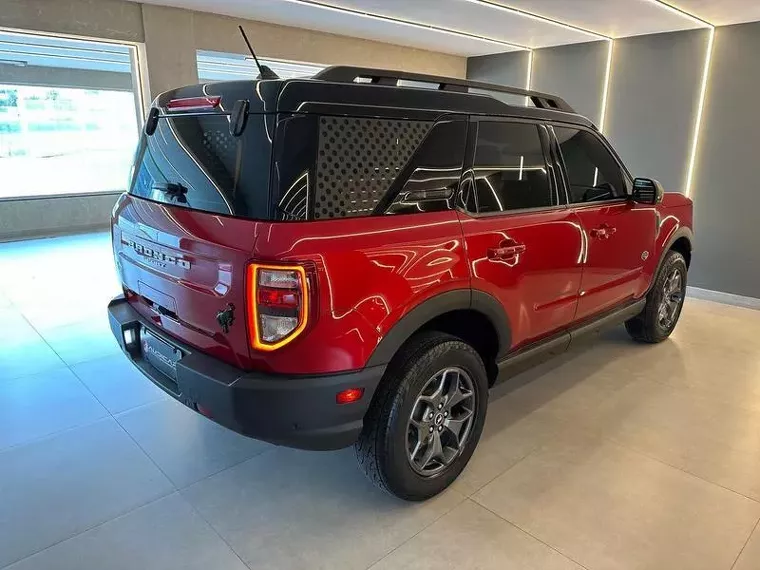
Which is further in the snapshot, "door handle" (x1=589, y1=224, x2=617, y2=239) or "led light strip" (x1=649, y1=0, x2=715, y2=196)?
"led light strip" (x1=649, y1=0, x2=715, y2=196)

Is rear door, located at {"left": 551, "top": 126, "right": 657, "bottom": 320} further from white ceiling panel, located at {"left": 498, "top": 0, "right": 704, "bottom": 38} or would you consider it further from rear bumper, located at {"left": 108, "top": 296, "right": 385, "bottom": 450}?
white ceiling panel, located at {"left": 498, "top": 0, "right": 704, "bottom": 38}

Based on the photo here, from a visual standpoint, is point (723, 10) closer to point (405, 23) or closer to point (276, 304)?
point (405, 23)

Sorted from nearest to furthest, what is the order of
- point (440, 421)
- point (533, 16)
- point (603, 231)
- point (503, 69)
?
point (440, 421)
point (603, 231)
point (533, 16)
point (503, 69)


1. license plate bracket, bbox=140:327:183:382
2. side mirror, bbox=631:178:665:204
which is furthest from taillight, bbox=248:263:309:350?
side mirror, bbox=631:178:665:204

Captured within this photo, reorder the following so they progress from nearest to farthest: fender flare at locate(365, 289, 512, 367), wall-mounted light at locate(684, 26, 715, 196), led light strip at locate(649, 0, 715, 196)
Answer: fender flare at locate(365, 289, 512, 367) < led light strip at locate(649, 0, 715, 196) < wall-mounted light at locate(684, 26, 715, 196)

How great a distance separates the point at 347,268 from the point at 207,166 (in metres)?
→ 0.69

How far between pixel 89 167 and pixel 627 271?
29.8ft

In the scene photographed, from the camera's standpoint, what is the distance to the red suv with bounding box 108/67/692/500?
167 centimetres

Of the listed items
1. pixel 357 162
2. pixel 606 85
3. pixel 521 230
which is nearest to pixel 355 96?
pixel 357 162

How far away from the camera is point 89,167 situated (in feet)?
30.0

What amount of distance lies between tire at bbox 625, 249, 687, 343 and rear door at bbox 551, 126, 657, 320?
1.34 ft

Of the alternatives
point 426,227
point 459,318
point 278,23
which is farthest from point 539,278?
point 278,23

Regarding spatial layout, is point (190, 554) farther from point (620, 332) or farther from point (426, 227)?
point (620, 332)

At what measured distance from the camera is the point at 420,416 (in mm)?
2113
